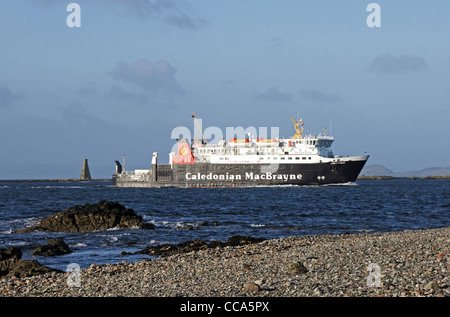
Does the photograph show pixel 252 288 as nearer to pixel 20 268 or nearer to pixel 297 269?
pixel 297 269

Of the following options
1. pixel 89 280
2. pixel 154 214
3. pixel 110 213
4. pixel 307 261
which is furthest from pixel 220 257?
pixel 154 214

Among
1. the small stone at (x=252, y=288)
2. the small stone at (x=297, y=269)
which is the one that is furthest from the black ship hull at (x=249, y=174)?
the small stone at (x=252, y=288)

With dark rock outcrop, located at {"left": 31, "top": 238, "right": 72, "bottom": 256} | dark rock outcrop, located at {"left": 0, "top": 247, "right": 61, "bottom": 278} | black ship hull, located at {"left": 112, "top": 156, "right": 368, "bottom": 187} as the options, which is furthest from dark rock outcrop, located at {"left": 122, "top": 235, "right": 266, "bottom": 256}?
black ship hull, located at {"left": 112, "top": 156, "right": 368, "bottom": 187}

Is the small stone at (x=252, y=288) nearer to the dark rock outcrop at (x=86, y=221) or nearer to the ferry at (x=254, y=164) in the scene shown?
the dark rock outcrop at (x=86, y=221)

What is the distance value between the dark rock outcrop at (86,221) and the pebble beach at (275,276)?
10.4 metres

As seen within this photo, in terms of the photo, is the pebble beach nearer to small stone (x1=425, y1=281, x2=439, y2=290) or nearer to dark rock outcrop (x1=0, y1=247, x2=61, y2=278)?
small stone (x1=425, y1=281, x2=439, y2=290)

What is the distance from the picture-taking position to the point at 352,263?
10.9 metres

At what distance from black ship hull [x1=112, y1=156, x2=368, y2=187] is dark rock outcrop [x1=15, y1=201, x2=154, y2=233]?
44.7m

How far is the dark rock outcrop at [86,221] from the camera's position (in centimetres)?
2361

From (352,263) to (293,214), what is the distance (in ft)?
64.8

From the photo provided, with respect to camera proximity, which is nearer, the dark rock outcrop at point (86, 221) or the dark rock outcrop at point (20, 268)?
the dark rock outcrop at point (20, 268)

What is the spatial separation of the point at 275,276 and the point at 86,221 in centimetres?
1567
